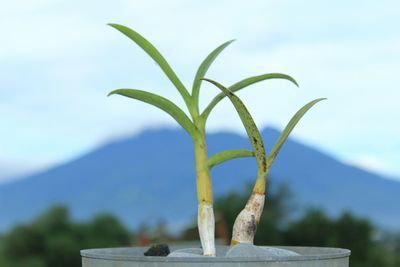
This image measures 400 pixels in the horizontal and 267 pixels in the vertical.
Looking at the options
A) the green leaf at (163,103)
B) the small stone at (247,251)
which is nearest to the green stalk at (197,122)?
the green leaf at (163,103)

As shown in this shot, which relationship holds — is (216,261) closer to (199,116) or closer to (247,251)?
(247,251)

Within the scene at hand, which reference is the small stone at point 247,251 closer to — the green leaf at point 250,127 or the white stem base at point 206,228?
the white stem base at point 206,228

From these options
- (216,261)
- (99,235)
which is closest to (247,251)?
(216,261)

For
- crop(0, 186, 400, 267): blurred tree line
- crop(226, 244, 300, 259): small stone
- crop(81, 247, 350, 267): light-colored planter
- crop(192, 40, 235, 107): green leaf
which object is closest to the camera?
crop(81, 247, 350, 267): light-colored planter

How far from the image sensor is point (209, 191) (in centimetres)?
173

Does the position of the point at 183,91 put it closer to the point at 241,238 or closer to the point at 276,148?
the point at 276,148

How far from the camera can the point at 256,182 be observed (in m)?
1.74

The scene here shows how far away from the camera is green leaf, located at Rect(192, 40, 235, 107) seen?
1.82 meters

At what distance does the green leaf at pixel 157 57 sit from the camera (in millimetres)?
1825

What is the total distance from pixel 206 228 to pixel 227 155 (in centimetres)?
17

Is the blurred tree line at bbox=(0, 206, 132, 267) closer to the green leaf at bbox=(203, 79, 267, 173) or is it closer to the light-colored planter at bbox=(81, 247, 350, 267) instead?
the green leaf at bbox=(203, 79, 267, 173)

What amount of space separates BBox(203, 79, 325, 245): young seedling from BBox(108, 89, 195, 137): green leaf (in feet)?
0.48

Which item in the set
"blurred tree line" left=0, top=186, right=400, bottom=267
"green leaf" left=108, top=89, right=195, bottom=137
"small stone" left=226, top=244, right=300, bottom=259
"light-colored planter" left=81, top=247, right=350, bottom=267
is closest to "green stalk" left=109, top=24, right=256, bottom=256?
"green leaf" left=108, top=89, right=195, bottom=137

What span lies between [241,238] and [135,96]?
408 mm
